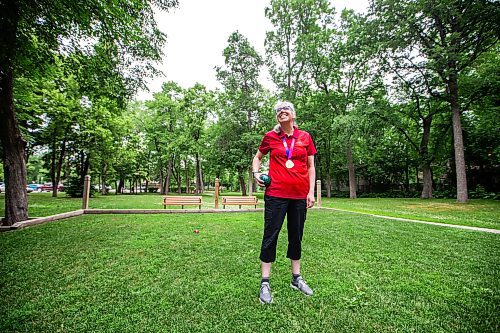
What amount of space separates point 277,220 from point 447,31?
69.2 ft

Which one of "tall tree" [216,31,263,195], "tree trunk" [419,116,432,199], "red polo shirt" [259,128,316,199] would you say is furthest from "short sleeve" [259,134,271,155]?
"tree trunk" [419,116,432,199]

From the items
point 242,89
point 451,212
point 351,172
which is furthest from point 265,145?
point 351,172

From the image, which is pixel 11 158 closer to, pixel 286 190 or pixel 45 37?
pixel 45 37

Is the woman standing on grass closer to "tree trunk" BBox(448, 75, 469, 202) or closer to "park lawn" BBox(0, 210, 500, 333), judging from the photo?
"park lawn" BBox(0, 210, 500, 333)

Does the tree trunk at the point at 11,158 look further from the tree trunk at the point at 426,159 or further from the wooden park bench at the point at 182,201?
the tree trunk at the point at 426,159

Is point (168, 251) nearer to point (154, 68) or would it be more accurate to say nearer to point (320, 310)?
point (320, 310)

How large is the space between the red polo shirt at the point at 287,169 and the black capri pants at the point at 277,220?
3.5 inches

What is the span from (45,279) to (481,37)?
22731mm

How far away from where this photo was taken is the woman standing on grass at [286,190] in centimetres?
276

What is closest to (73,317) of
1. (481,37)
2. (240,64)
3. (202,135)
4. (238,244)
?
(238,244)

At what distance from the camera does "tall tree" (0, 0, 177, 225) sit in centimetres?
491

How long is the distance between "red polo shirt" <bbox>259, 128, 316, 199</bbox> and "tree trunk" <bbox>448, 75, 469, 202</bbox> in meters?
17.7

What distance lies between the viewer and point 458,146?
15.0 metres

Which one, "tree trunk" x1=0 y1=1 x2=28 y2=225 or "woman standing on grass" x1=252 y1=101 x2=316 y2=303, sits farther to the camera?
"tree trunk" x1=0 y1=1 x2=28 y2=225
